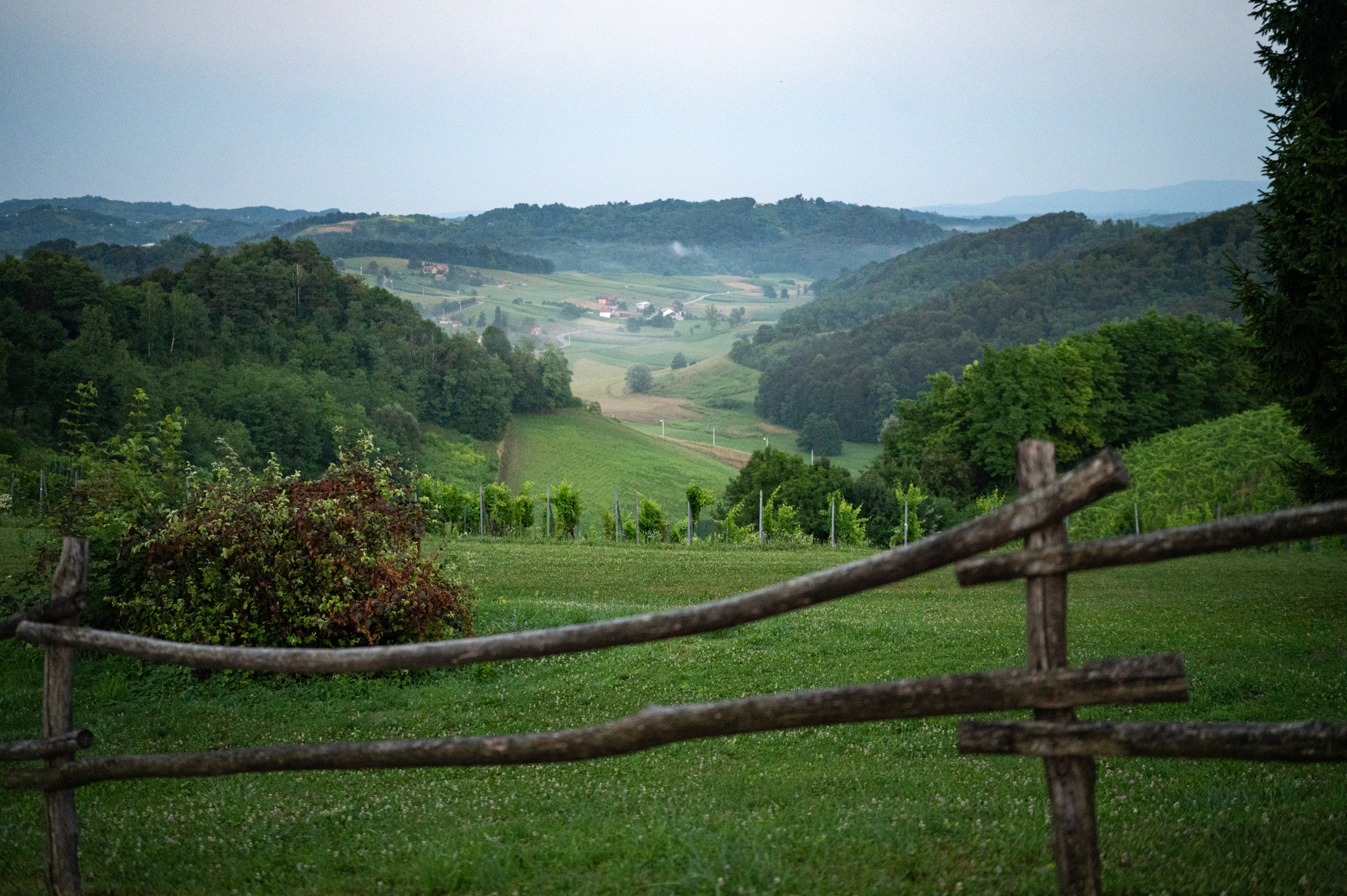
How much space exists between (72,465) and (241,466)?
3867 mm

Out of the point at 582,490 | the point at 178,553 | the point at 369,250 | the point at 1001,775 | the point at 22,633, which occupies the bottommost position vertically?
the point at 582,490

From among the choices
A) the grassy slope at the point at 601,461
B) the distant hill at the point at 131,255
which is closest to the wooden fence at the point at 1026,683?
the grassy slope at the point at 601,461

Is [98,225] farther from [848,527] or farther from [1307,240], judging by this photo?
[1307,240]

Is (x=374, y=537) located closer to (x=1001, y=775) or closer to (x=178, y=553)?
(x=178, y=553)

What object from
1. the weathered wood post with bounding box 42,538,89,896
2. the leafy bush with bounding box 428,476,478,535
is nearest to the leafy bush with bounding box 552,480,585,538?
the leafy bush with bounding box 428,476,478,535

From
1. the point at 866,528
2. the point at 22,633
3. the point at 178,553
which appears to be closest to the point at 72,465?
the point at 178,553

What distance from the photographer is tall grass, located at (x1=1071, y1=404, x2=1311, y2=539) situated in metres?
31.1

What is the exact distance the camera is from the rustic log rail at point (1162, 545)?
3227mm

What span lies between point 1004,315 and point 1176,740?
136 meters

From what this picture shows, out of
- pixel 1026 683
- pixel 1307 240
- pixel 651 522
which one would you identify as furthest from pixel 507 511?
pixel 1026 683

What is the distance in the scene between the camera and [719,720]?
12.3 feet

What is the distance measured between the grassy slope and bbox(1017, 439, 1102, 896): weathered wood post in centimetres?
7480

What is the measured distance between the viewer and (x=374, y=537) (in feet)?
37.2

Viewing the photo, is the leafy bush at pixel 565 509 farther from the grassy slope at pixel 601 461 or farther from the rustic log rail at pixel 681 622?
the grassy slope at pixel 601 461
